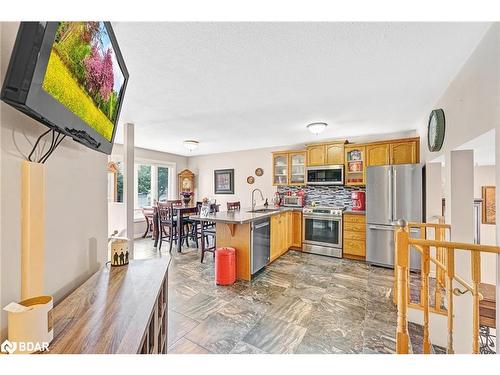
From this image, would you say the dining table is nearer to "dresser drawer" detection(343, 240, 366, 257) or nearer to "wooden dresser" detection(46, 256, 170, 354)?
"dresser drawer" detection(343, 240, 366, 257)

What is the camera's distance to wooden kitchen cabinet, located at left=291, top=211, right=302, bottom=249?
4.57 metres

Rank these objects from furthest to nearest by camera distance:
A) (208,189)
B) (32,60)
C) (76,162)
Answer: (208,189) < (76,162) < (32,60)

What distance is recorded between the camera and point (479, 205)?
14.7ft

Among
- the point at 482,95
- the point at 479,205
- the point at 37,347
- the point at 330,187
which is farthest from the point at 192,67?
the point at 479,205

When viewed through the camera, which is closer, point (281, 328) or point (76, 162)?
point (76, 162)

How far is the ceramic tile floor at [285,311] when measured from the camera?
186 centimetres

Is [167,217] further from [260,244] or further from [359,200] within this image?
[359,200]

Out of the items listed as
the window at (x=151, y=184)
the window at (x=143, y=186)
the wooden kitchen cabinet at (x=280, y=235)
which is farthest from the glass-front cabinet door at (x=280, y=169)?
the window at (x=143, y=186)

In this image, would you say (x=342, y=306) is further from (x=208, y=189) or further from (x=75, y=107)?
(x=208, y=189)

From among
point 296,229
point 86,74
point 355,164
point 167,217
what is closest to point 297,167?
point 355,164

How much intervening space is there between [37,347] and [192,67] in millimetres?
2006

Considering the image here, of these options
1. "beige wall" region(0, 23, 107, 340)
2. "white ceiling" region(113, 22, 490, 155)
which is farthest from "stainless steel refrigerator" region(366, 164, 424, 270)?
"beige wall" region(0, 23, 107, 340)

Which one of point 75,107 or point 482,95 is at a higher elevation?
point 482,95
